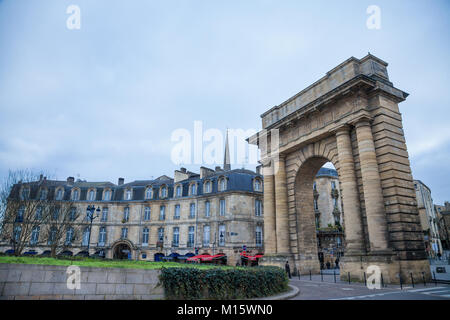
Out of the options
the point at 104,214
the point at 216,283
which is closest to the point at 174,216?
the point at 104,214

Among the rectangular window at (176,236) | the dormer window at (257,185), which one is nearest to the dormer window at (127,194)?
the rectangular window at (176,236)

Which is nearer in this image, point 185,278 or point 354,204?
A: point 185,278

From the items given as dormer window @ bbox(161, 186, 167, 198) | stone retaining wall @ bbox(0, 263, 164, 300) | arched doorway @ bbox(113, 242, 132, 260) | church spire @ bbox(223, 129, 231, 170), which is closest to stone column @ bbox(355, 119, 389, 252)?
stone retaining wall @ bbox(0, 263, 164, 300)

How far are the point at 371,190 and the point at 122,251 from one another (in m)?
31.9

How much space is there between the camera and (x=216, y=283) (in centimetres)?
842

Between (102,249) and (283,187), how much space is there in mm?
26496

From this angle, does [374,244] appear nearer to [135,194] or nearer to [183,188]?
[183,188]

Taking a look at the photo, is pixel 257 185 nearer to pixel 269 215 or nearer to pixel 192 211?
pixel 192 211

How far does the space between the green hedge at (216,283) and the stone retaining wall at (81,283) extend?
1.23ft

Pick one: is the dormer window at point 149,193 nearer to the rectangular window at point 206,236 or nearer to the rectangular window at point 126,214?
the rectangular window at point 126,214

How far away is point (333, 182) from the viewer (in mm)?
38844

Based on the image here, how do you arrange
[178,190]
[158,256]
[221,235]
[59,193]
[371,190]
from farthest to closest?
[59,193], [178,190], [158,256], [221,235], [371,190]

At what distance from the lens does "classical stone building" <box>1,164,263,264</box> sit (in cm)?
3139
